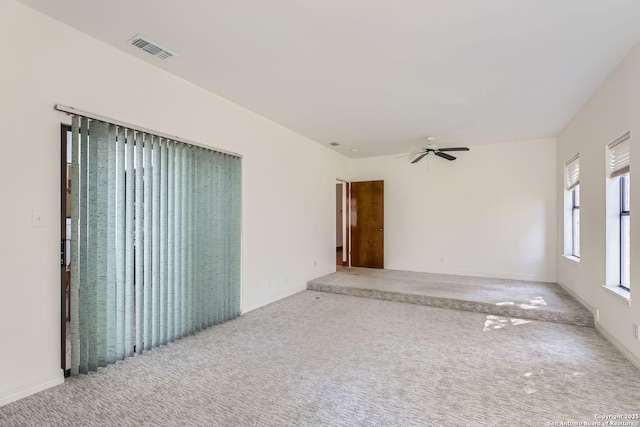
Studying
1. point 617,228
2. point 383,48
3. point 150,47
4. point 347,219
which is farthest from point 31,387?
point 347,219

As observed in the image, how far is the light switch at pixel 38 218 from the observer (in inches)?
90.2

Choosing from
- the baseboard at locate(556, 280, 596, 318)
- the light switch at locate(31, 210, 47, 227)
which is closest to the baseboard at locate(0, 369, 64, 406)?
the light switch at locate(31, 210, 47, 227)

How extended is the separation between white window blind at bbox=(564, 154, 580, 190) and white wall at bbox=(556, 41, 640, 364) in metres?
0.13

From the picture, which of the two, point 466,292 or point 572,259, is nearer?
point 572,259

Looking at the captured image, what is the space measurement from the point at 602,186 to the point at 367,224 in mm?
4318

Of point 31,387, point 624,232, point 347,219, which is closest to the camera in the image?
point 31,387

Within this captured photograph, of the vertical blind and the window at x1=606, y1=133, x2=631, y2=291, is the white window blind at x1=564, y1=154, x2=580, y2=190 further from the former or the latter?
the vertical blind

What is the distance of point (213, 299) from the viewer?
3.69 metres

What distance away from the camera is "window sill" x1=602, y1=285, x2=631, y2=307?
2819mm

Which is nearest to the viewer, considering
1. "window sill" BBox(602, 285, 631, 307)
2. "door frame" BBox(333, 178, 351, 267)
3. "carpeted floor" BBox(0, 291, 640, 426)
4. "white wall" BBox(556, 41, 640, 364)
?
"carpeted floor" BBox(0, 291, 640, 426)

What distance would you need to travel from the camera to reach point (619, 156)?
305 cm

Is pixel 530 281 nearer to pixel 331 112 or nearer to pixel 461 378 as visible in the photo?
pixel 461 378

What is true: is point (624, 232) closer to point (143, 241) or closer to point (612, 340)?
point (612, 340)

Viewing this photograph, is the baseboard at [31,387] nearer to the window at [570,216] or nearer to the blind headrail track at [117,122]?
the blind headrail track at [117,122]
